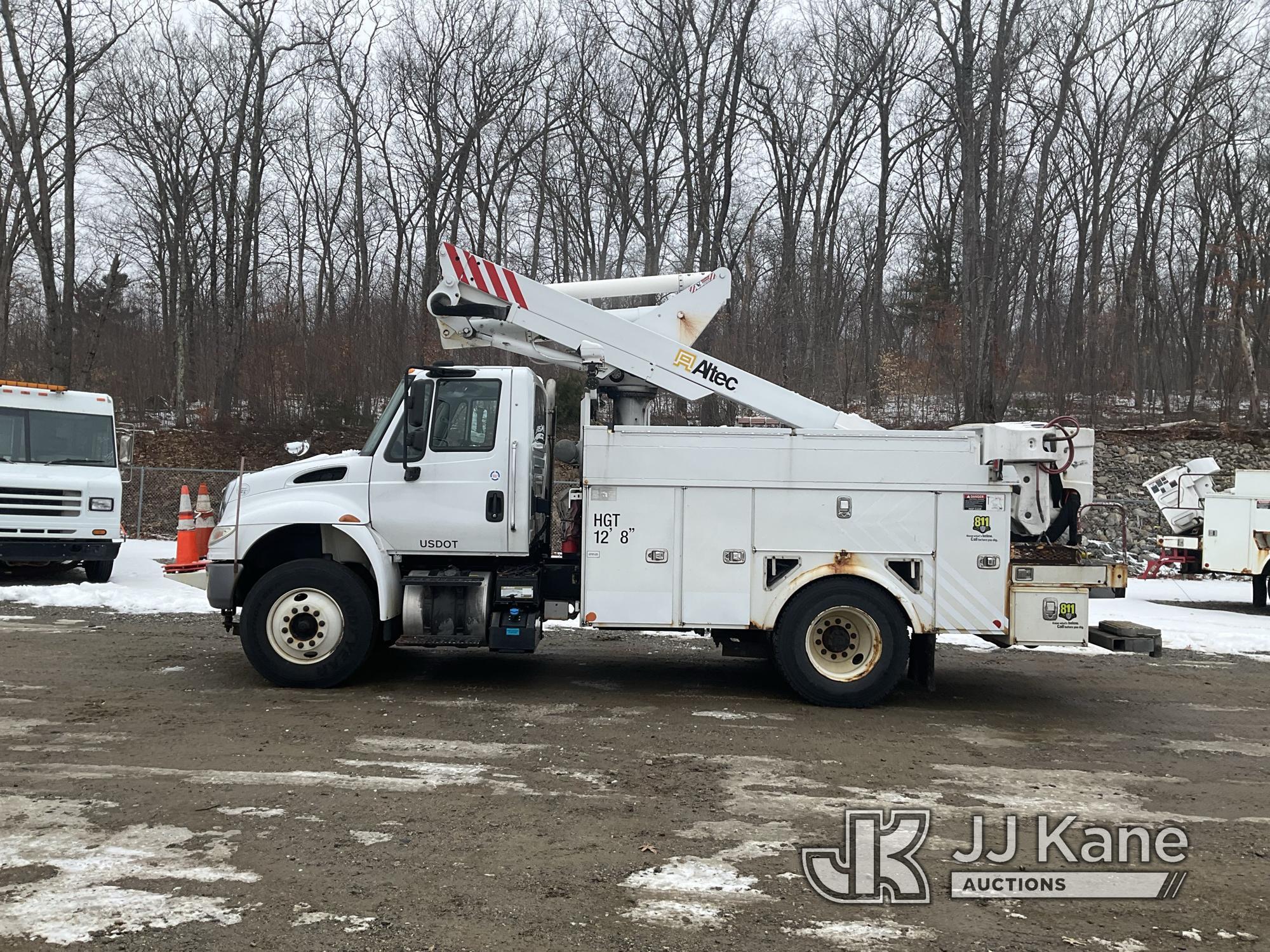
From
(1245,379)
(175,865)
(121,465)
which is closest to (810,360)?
(1245,379)

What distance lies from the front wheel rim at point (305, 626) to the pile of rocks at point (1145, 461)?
2128cm

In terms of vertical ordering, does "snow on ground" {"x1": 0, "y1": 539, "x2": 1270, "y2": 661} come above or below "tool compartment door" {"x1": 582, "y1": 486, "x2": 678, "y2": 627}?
below

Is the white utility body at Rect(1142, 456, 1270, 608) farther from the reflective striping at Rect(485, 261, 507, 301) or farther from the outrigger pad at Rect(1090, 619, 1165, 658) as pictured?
the reflective striping at Rect(485, 261, 507, 301)

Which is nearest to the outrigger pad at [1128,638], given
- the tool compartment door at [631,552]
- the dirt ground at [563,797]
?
the dirt ground at [563,797]

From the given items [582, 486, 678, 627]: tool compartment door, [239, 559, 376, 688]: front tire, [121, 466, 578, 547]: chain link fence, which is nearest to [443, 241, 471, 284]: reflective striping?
[582, 486, 678, 627]: tool compartment door

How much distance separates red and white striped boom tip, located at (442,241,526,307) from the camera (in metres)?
9.10

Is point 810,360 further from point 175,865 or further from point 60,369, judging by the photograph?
point 175,865

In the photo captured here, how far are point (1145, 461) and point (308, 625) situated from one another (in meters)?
25.9

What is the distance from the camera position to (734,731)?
7539 mm

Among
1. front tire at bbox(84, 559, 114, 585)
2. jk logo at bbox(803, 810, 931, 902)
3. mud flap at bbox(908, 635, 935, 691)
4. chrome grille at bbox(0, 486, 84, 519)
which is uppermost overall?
chrome grille at bbox(0, 486, 84, 519)

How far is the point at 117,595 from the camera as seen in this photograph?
45.3 feet

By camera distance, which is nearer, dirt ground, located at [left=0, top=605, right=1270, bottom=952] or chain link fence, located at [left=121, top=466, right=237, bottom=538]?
dirt ground, located at [left=0, top=605, right=1270, bottom=952]

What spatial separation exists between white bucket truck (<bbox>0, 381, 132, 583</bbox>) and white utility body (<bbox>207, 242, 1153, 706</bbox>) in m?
7.07

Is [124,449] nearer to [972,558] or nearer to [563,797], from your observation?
[563,797]
